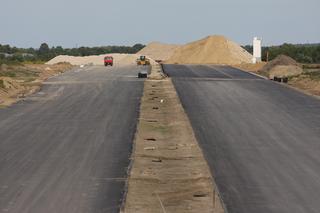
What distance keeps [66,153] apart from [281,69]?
57.5 metres

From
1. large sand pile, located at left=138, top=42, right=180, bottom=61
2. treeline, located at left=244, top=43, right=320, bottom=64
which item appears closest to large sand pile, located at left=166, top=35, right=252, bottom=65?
treeline, located at left=244, top=43, right=320, bottom=64

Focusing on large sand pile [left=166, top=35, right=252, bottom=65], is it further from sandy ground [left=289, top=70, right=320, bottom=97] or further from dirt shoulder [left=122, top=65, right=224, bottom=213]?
dirt shoulder [left=122, top=65, right=224, bottom=213]

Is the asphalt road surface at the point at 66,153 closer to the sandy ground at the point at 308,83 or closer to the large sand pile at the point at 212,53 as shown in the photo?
the sandy ground at the point at 308,83

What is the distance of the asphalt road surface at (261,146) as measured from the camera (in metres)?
18.2

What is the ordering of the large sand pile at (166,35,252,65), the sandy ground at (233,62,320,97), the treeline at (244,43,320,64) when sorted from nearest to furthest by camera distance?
the sandy ground at (233,62,320,97) < the treeline at (244,43,320,64) < the large sand pile at (166,35,252,65)

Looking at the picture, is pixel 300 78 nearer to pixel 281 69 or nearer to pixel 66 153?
pixel 281 69

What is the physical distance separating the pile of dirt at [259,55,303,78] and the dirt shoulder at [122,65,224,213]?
41.7 m

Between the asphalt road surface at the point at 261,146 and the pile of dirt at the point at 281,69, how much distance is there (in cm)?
2407

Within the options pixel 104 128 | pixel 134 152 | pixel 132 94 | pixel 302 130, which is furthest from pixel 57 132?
pixel 132 94

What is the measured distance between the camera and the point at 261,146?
27.0 m

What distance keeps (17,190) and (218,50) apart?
113 metres

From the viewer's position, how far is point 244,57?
13238 centimetres

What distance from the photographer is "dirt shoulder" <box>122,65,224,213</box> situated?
676 inches

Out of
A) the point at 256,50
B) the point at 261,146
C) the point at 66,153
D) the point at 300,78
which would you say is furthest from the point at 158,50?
the point at 66,153
